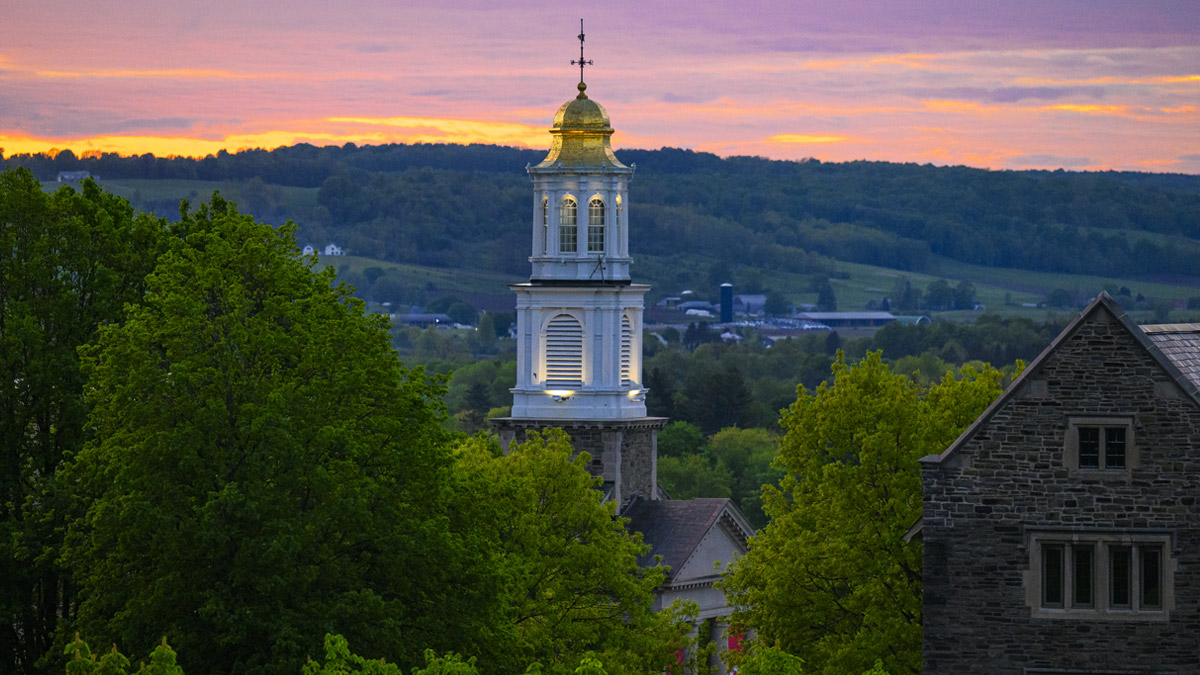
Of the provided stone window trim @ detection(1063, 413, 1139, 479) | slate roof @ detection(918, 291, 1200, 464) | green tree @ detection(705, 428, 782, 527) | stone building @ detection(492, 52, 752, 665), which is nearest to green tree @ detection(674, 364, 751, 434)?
green tree @ detection(705, 428, 782, 527)

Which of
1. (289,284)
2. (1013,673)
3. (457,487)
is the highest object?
(289,284)

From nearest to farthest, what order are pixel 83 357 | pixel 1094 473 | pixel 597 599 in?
pixel 1094 473 < pixel 83 357 < pixel 597 599

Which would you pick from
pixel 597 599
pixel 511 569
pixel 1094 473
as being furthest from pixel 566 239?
pixel 1094 473

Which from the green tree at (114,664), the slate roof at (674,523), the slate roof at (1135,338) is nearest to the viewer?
the green tree at (114,664)

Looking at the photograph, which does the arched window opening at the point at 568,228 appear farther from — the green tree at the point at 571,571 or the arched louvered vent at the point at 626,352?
the green tree at the point at 571,571

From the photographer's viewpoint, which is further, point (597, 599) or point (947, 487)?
point (597, 599)

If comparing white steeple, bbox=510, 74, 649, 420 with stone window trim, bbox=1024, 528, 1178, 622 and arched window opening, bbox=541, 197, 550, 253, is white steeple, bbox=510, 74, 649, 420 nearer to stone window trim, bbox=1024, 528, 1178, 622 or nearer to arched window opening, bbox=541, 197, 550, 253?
arched window opening, bbox=541, 197, 550, 253

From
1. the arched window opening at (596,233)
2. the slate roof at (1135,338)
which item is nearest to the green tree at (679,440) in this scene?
the arched window opening at (596,233)

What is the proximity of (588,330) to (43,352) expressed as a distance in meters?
36.9

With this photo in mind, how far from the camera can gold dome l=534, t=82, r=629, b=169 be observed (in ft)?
267

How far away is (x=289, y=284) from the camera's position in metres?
43.3

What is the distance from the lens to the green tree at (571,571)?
54.9 meters

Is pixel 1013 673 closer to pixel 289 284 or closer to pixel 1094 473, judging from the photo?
pixel 1094 473

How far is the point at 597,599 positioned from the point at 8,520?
61.5 ft
